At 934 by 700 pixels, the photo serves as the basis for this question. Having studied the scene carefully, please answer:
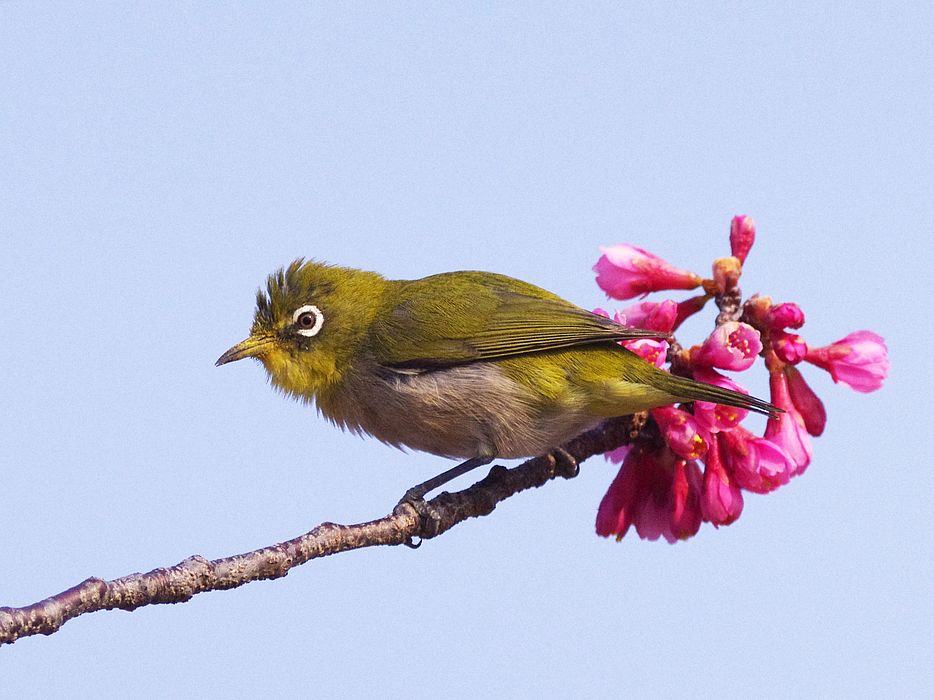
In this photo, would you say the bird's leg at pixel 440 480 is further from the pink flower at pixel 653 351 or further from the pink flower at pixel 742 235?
the pink flower at pixel 742 235

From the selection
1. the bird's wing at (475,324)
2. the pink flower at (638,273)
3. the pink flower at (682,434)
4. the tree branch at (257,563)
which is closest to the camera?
the tree branch at (257,563)

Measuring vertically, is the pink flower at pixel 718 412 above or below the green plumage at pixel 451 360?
below

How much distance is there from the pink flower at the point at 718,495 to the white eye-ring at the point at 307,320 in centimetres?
270

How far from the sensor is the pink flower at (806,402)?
18.8 ft

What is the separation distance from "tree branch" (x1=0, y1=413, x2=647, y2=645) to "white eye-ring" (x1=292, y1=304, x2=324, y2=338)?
1690 millimetres

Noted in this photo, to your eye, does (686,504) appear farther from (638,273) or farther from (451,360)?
(451,360)

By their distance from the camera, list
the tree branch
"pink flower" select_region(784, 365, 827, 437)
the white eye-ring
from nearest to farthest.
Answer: the tree branch < "pink flower" select_region(784, 365, 827, 437) < the white eye-ring

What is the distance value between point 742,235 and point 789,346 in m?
0.65

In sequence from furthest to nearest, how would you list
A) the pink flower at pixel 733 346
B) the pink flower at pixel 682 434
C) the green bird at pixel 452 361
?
the green bird at pixel 452 361
the pink flower at pixel 682 434
the pink flower at pixel 733 346

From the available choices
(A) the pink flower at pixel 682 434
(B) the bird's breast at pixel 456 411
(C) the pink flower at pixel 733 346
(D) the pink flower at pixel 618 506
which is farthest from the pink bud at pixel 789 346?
(B) the bird's breast at pixel 456 411

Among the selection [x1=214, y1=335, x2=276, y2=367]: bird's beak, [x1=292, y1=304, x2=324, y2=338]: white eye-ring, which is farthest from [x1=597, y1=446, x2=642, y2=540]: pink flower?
[x1=214, y1=335, x2=276, y2=367]: bird's beak

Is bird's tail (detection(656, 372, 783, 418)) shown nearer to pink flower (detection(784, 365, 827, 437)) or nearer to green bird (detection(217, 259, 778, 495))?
green bird (detection(217, 259, 778, 495))

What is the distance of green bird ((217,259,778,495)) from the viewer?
621 cm

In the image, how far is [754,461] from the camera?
18.1 feet
